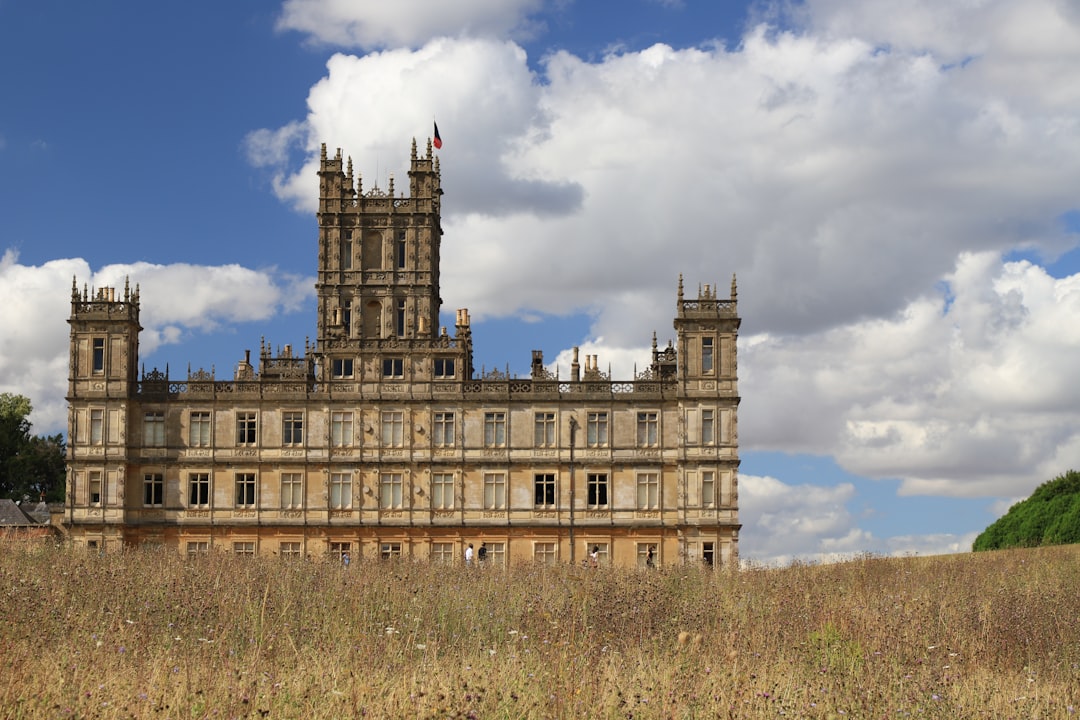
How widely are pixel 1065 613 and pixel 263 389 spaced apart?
38685 millimetres

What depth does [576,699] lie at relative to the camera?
1431 cm

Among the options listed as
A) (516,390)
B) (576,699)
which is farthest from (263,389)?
(576,699)

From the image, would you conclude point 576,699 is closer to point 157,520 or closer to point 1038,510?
point 157,520

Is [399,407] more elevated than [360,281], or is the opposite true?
[360,281]

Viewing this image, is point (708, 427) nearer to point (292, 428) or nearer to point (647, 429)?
point (647, 429)

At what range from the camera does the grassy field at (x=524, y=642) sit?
46.5 feet

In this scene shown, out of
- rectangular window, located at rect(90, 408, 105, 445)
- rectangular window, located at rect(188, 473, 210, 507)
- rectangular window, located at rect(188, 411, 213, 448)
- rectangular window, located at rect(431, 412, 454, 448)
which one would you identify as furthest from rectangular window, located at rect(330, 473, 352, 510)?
rectangular window, located at rect(90, 408, 105, 445)

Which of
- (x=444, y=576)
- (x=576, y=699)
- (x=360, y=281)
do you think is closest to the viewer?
(x=576, y=699)

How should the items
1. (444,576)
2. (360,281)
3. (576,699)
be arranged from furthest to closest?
(360,281) < (444,576) < (576,699)

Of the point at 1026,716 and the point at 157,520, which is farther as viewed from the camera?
the point at 157,520

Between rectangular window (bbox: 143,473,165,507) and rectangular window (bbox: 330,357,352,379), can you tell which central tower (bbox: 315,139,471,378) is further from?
rectangular window (bbox: 143,473,165,507)

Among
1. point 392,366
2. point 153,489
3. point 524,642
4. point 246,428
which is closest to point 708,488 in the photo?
point 392,366

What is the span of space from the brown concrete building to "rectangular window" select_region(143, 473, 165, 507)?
9 centimetres

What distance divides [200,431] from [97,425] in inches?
170
